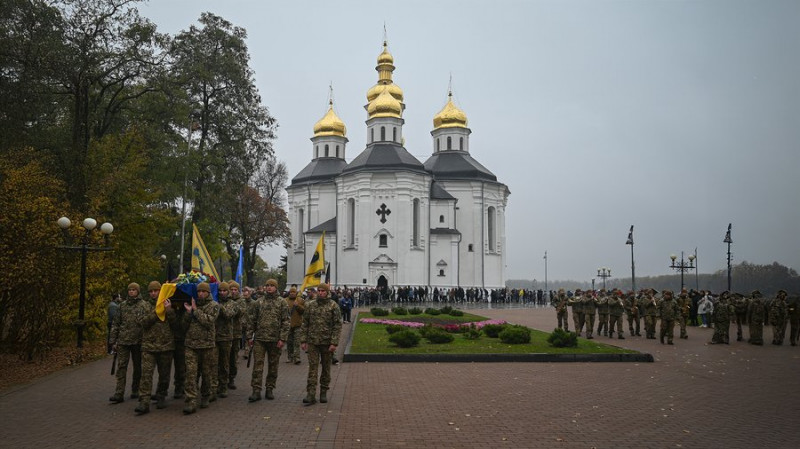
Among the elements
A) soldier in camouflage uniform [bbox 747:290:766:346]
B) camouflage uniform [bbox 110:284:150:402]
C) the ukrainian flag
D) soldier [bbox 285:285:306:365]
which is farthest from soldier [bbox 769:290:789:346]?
camouflage uniform [bbox 110:284:150:402]

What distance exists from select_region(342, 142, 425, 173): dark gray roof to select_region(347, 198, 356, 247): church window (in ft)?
10.1

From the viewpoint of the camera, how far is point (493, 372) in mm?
13836

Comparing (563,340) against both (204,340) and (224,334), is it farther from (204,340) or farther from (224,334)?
(204,340)

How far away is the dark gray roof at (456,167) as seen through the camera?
62.8m

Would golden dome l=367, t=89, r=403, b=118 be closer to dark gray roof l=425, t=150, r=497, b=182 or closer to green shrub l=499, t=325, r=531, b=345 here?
dark gray roof l=425, t=150, r=497, b=182

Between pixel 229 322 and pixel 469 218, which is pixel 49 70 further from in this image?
pixel 469 218

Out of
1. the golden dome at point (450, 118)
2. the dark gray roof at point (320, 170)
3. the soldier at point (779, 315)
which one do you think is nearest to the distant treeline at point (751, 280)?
the soldier at point (779, 315)

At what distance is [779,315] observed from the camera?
64.2 ft

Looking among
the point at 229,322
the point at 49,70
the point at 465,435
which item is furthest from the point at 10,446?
the point at 49,70

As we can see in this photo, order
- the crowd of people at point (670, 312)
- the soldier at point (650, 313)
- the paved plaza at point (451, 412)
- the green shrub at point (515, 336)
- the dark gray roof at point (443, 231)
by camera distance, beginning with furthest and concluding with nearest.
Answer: the dark gray roof at point (443, 231) → the soldier at point (650, 313) → the crowd of people at point (670, 312) → the green shrub at point (515, 336) → the paved plaza at point (451, 412)

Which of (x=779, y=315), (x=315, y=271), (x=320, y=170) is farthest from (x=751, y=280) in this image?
(x=320, y=170)

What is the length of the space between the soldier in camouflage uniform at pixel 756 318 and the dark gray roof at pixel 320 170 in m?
50.9

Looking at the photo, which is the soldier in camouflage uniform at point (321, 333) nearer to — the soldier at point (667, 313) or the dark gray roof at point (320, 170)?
the soldier at point (667, 313)

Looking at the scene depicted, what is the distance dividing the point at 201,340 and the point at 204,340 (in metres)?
0.05
